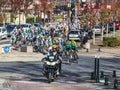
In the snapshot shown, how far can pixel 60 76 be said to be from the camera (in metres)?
23.3

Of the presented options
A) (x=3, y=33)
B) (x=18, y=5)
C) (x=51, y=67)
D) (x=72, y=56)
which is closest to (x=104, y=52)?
(x=72, y=56)

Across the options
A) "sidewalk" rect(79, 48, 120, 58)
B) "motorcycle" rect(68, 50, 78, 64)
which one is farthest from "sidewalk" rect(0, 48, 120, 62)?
"motorcycle" rect(68, 50, 78, 64)

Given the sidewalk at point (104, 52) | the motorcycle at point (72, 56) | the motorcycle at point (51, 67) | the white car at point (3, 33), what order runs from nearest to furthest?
the motorcycle at point (51, 67) → the motorcycle at point (72, 56) → the sidewalk at point (104, 52) → the white car at point (3, 33)

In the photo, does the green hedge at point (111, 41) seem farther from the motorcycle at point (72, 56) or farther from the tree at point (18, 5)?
the tree at point (18, 5)

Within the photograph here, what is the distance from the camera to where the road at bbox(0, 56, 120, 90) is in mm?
19516

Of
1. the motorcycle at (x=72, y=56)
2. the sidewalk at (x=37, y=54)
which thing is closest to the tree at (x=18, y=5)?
the sidewalk at (x=37, y=54)

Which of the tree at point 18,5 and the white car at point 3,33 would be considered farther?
the tree at point 18,5

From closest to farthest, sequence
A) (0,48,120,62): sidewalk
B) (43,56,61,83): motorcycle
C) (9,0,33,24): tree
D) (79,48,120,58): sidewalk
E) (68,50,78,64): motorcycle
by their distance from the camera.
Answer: (43,56,61,83): motorcycle < (68,50,78,64): motorcycle < (0,48,120,62): sidewalk < (79,48,120,58): sidewalk < (9,0,33,24): tree

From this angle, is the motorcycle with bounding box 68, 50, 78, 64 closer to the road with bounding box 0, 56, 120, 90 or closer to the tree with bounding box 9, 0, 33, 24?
the road with bounding box 0, 56, 120, 90

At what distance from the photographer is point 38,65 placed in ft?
94.0

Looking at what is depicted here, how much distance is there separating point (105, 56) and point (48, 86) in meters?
16.0

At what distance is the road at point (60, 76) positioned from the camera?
19.5 m

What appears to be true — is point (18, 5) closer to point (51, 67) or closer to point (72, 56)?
point (72, 56)

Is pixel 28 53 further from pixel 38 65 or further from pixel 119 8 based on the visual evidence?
pixel 119 8
